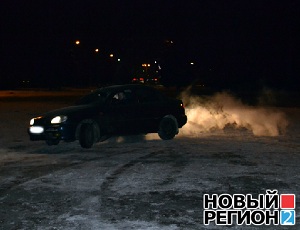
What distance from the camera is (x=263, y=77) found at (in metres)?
64.9

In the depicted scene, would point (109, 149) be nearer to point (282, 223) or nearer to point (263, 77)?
point (282, 223)

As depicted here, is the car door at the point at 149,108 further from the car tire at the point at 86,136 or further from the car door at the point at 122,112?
the car tire at the point at 86,136

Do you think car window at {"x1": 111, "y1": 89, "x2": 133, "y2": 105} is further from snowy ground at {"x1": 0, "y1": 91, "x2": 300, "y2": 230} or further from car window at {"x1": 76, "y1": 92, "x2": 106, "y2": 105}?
snowy ground at {"x1": 0, "y1": 91, "x2": 300, "y2": 230}

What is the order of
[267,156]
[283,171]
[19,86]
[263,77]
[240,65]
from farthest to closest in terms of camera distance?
[19,86], [240,65], [263,77], [267,156], [283,171]

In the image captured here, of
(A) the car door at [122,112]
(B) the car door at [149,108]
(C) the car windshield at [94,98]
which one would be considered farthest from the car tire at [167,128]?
(C) the car windshield at [94,98]

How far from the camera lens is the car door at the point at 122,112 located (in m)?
12.8

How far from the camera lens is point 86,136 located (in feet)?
40.3

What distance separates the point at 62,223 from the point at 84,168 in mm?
3758

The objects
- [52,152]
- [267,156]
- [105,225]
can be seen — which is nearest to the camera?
[105,225]

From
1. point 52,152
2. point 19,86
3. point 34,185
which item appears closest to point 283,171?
point 34,185

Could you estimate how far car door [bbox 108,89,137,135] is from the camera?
12773 millimetres

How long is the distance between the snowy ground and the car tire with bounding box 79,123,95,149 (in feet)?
0.81

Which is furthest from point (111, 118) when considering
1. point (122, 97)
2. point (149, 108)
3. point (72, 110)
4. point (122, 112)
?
point (149, 108)

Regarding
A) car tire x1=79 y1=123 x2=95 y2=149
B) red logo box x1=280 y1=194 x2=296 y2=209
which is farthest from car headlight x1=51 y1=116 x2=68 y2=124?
red logo box x1=280 y1=194 x2=296 y2=209
